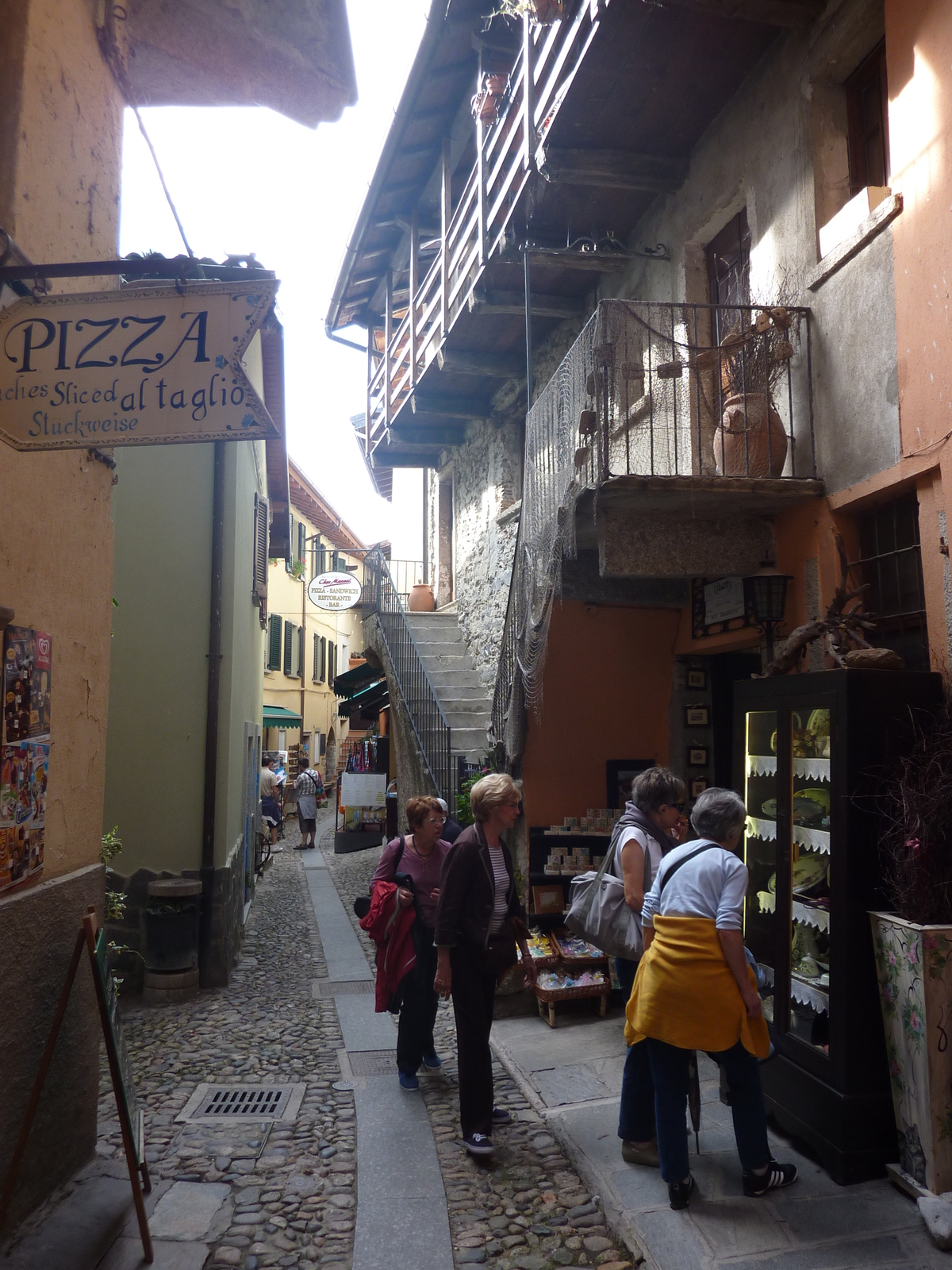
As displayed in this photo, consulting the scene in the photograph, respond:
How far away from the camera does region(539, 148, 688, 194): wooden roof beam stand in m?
7.27

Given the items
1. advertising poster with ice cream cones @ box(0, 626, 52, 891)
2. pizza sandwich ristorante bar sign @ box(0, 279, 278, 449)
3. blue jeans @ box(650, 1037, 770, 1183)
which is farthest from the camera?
blue jeans @ box(650, 1037, 770, 1183)

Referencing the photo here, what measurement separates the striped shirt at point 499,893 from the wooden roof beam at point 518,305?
7013 millimetres

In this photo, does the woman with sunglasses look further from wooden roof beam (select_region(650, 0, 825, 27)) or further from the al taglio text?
wooden roof beam (select_region(650, 0, 825, 27))

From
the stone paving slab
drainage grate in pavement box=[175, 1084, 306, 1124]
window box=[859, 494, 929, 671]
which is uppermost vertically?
window box=[859, 494, 929, 671]

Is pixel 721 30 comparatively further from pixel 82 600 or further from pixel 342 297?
pixel 342 297

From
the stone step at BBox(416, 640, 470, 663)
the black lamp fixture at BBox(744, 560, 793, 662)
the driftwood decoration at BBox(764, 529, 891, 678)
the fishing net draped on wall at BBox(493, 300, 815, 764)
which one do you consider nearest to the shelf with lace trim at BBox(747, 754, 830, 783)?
the driftwood decoration at BBox(764, 529, 891, 678)

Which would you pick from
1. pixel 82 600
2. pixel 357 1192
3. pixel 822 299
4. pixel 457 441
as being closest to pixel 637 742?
pixel 822 299

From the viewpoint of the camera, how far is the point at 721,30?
5.96 m

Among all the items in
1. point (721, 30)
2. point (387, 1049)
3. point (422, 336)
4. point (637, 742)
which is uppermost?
point (422, 336)

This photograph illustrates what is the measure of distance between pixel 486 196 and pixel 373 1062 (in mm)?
7989

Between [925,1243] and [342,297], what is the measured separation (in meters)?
16.7

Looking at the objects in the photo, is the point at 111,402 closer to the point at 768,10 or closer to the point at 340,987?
the point at 768,10

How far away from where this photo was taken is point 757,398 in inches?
215

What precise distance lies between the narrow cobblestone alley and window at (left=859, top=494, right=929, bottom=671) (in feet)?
10.0
